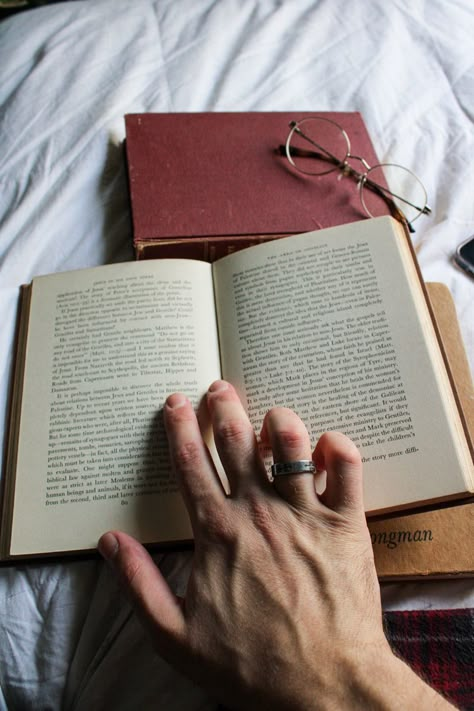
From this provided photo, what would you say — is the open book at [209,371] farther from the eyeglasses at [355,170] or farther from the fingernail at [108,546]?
the eyeglasses at [355,170]

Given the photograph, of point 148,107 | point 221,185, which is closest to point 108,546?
point 221,185

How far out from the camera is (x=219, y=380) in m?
0.68

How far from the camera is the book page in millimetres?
610

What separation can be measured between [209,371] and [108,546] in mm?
225

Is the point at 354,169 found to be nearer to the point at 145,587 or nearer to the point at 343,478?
the point at 343,478

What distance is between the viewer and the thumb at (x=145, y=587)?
521 mm

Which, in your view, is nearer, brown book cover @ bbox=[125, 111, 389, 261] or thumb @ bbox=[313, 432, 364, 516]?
thumb @ bbox=[313, 432, 364, 516]

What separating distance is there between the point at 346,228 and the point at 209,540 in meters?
0.43

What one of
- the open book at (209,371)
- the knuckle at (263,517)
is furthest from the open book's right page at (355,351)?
the knuckle at (263,517)

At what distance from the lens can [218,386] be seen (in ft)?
2.14

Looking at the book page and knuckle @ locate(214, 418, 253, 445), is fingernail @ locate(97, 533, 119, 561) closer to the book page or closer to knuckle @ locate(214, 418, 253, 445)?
the book page

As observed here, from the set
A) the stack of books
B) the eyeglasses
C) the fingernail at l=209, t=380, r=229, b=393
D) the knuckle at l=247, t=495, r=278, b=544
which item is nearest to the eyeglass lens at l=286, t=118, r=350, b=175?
the eyeglasses

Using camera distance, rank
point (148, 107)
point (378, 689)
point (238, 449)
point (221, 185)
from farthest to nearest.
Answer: point (148, 107) < point (221, 185) < point (238, 449) < point (378, 689)

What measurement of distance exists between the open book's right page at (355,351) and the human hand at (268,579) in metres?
0.06
